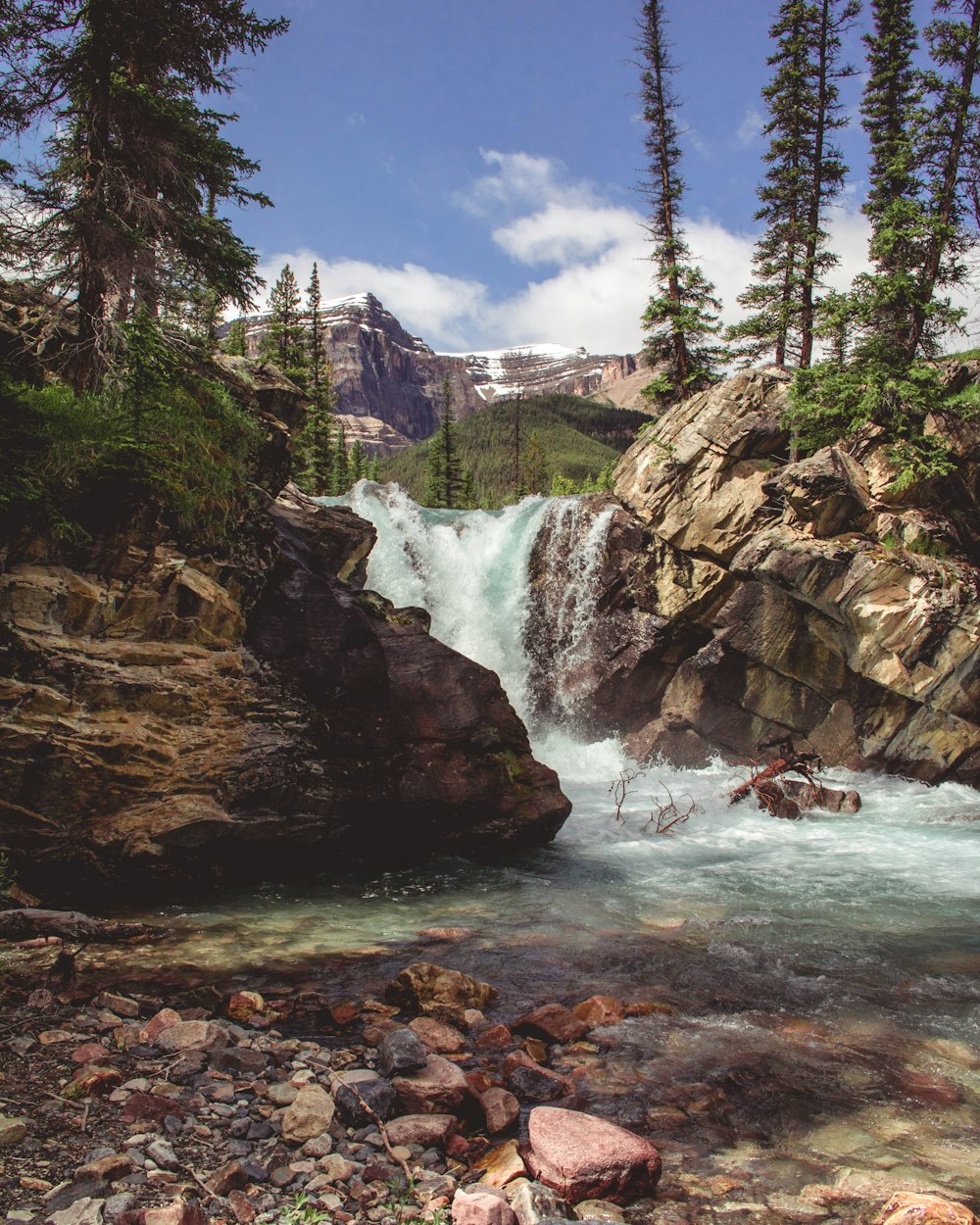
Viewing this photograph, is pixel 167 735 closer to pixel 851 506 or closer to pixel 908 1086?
pixel 908 1086

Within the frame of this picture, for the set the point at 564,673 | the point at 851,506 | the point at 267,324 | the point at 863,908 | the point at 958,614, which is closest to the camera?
the point at 863,908

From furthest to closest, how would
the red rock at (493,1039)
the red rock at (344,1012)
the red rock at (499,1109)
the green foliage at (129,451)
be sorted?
the green foliage at (129,451) → the red rock at (344,1012) → the red rock at (493,1039) → the red rock at (499,1109)

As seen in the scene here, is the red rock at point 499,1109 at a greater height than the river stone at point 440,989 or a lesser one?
greater

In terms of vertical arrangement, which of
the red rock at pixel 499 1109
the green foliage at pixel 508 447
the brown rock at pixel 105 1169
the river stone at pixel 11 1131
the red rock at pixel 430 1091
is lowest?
the red rock at pixel 499 1109

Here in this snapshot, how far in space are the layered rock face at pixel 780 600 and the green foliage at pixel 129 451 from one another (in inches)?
640

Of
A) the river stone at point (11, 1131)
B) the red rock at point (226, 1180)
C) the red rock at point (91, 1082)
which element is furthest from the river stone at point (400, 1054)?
the river stone at point (11, 1131)

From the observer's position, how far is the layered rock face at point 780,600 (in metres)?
18.9

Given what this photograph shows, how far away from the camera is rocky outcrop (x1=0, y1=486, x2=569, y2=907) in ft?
26.9

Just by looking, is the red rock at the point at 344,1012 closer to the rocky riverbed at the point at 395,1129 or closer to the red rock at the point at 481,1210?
the rocky riverbed at the point at 395,1129

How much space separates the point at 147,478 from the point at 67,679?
2.82 metres

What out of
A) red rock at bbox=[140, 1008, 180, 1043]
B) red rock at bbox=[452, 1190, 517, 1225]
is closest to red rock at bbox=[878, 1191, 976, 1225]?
red rock at bbox=[452, 1190, 517, 1225]

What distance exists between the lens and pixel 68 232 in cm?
1057

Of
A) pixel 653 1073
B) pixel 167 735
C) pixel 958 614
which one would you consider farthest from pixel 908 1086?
pixel 958 614

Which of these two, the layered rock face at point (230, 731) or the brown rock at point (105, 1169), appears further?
the layered rock face at point (230, 731)
